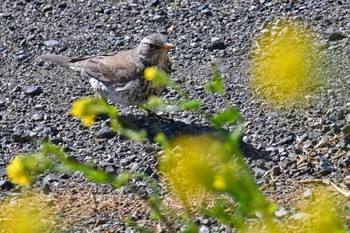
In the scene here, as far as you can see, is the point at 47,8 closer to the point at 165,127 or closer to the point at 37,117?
the point at 37,117

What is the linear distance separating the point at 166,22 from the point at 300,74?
5.29m

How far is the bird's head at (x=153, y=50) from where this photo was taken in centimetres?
759

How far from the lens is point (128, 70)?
7.55m

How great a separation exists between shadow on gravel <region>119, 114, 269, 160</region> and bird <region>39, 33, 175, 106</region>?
0.15m

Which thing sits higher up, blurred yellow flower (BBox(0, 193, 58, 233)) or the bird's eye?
the bird's eye

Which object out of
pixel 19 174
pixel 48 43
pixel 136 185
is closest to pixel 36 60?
pixel 48 43

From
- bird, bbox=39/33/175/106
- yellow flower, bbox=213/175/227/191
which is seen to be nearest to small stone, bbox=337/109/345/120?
bird, bbox=39/33/175/106

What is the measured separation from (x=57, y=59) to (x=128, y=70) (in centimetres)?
77

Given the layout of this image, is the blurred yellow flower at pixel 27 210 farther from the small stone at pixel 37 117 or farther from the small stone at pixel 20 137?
the small stone at pixel 37 117

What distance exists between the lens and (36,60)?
8.48 metres

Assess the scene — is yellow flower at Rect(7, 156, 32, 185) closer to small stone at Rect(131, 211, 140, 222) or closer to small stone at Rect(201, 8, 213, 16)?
small stone at Rect(131, 211, 140, 222)

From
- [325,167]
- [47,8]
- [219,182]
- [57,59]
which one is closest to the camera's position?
[219,182]

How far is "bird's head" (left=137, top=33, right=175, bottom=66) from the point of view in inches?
299

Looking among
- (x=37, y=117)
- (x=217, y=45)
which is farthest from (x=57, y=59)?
(x=217, y=45)
